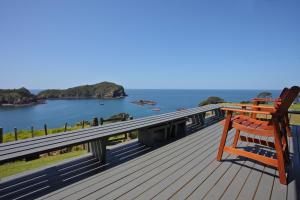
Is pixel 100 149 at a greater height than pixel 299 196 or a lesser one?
greater

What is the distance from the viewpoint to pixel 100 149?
11.3 ft

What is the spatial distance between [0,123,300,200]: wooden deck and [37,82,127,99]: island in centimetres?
13256

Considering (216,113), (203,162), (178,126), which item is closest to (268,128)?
(203,162)

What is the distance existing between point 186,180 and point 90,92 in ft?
473

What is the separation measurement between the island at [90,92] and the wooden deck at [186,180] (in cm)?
13256

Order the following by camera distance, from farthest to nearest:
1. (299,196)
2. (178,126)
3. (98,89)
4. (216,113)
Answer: (98,89) < (216,113) < (178,126) < (299,196)

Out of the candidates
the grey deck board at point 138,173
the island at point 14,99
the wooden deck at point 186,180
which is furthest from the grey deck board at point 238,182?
the island at point 14,99

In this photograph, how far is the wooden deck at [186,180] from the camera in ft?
7.68

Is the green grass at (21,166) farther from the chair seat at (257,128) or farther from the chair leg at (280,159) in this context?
the chair leg at (280,159)

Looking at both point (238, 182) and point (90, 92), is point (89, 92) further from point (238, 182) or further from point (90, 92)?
point (238, 182)

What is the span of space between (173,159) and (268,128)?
1457mm

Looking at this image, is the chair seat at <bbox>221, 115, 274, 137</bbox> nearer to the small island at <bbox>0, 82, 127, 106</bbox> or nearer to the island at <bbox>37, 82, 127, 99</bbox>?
the small island at <bbox>0, 82, 127, 106</bbox>

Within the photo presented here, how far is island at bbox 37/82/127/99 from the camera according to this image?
137 m

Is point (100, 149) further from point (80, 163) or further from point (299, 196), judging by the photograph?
point (299, 196)
